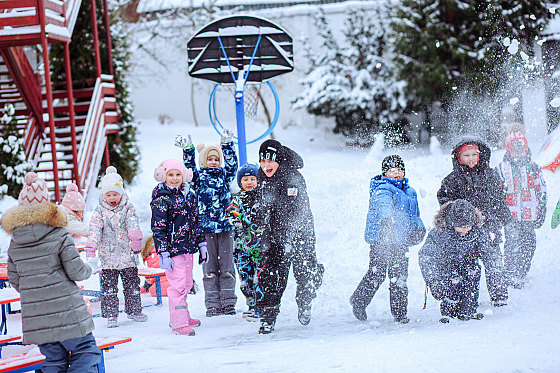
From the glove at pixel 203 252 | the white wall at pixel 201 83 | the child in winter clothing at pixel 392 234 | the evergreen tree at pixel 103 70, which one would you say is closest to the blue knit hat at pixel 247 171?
the glove at pixel 203 252

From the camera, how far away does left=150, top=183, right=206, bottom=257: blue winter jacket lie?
5355mm

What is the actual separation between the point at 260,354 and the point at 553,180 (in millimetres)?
6827

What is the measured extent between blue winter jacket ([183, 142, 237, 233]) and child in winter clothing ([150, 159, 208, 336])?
59 cm

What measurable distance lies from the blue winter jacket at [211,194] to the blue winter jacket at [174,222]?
1.89ft

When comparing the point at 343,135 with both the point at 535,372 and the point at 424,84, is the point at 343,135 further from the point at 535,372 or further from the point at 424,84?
the point at 535,372

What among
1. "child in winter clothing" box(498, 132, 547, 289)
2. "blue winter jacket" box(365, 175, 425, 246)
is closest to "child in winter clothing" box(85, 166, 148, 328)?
"blue winter jacket" box(365, 175, 425, 246)

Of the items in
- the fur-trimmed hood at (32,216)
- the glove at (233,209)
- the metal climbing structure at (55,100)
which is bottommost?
the glove at (233,209)

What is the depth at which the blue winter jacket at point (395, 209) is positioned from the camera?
17.0 ft

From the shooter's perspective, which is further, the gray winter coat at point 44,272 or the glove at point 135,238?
the glove at point 135,238

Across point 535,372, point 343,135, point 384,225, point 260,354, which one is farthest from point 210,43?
point 343,135

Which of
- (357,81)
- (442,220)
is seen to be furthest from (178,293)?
(357,81)

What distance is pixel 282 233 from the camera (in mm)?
5238

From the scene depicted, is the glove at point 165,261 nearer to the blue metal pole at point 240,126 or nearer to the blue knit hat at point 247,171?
the blue knit hat at point 247,171

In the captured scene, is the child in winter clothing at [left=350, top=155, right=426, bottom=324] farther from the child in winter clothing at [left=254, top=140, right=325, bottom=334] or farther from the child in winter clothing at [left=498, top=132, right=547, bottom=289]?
the child in winter clothing at [left=498, top=132, right=547, bottom=289]
